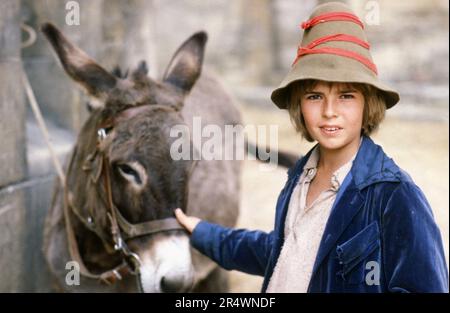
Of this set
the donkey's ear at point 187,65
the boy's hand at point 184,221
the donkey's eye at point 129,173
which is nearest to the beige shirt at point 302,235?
the boy's hand at point 184,221

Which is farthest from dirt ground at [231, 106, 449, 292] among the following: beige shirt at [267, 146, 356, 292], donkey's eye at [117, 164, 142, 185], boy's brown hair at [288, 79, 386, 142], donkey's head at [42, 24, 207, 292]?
boy's brown hair at [288, 79, 386, 142]

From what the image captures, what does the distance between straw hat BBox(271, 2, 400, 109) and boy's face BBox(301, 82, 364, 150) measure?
0.06 metres

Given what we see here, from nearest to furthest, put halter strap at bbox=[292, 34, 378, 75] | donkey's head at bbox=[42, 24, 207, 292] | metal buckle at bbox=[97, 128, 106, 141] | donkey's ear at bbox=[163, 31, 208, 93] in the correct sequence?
halter strap at bbox=[292, 34, 378, 75] < donkey's head at bbox=[42, 24, 207, 292] < metal buckle at bbox=[97, 128, 106, 141] < donkey's ear at bbox=[163, 31, 208, 93]

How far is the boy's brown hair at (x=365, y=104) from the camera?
5.48ft

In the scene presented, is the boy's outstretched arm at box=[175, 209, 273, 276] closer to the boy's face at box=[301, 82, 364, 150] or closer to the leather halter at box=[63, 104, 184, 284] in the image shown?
the leather halter at box=[63, 104, 184, 284]

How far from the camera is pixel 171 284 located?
2.14m

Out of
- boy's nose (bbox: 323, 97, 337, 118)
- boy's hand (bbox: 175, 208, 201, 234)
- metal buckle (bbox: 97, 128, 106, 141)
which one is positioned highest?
boy's nose (bbox: 323, 97, 337, 118)

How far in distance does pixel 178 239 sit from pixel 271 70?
1076cm

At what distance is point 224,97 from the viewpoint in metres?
4.11

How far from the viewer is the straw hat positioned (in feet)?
5.22

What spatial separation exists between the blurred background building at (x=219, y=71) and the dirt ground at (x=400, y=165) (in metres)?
0.02

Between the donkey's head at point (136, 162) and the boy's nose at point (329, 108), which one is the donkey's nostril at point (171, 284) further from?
the boy's nose at point (329, 108)
